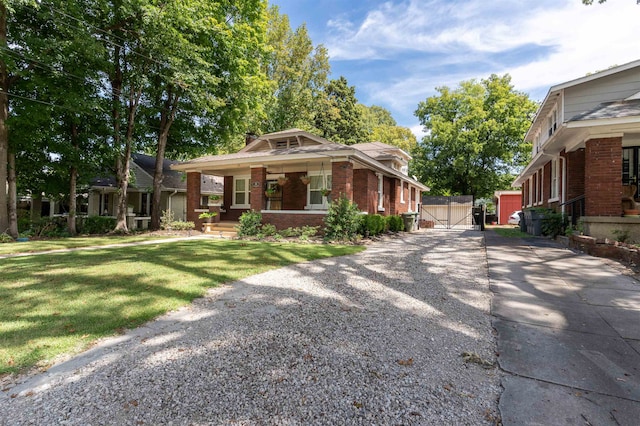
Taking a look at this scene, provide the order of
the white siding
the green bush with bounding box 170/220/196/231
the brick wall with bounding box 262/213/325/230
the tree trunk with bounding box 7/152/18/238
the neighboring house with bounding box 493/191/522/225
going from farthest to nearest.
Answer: the neighboring house with bounding box 493/191/522/225, the green bush with bounding box 170/220/196/231, the tree trunk with bounding box 7/152/18/238, the brick wall with bounding box 262/213/325/230, the white siding

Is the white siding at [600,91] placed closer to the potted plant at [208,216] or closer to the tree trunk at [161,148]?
the potted plant at [208,216]

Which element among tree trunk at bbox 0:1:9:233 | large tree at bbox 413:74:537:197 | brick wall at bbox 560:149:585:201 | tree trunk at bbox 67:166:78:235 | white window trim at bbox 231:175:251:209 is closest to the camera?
brick wall at bbox 560:149:585:201

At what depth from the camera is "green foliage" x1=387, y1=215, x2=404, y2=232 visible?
15477 millimetres

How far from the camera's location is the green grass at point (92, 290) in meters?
3.05

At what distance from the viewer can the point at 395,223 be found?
1612 centimetres

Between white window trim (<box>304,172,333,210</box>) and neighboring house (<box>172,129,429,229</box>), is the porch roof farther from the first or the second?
white window trim (<box>304,172,333,210</box>)

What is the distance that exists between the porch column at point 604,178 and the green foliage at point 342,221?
6.79 meters

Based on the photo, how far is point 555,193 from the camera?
43.0 feet

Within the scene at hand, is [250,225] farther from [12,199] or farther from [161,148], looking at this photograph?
[12,199]

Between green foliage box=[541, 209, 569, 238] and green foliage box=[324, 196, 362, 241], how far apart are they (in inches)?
266

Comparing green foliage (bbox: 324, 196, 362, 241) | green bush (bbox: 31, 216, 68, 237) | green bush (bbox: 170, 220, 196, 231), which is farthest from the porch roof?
green bush (bbox: 31, 216, 68, 237)

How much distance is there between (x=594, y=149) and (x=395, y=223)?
28.6 feet

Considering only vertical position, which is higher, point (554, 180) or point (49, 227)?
point (554, 180)

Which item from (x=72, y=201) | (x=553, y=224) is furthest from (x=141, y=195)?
(x=553, y=224)
